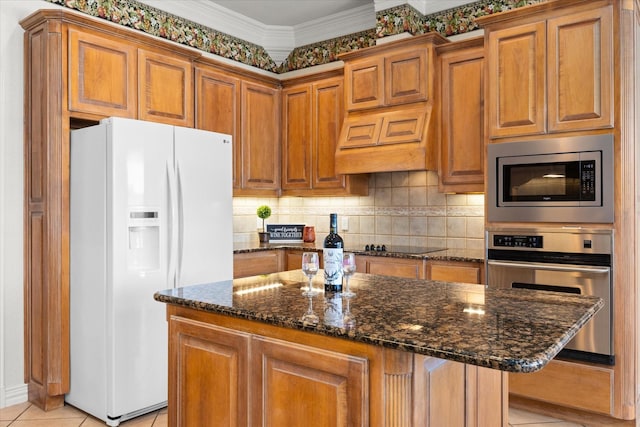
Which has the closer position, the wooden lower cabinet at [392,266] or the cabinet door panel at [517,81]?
the cabinet door panel at [517,81]

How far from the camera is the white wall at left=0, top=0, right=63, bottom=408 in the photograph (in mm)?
3172

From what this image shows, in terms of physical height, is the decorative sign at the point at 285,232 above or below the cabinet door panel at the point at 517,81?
below

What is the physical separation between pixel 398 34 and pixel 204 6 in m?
1.75

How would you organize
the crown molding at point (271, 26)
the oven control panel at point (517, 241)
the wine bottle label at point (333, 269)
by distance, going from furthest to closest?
the crown molding at point (271, 26)
the oven control panel at point (517, 241)
the wine bottle label at point (333, 269)

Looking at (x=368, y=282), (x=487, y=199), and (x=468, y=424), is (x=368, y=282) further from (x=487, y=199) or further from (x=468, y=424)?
(x=487, y=199)

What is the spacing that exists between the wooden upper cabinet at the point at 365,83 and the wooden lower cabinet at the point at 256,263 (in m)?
1.44

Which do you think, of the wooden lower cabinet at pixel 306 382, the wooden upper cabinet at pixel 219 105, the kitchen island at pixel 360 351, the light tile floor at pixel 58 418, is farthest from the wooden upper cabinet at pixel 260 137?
the wooden lower cabinet at pixel 306 382

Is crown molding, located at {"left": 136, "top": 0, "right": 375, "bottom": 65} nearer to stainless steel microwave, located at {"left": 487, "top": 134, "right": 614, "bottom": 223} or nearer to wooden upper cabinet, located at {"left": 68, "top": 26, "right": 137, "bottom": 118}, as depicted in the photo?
wooden upper cabinet, located at {"left": 68, "top": 26, "right": 137, "bottom": 118}

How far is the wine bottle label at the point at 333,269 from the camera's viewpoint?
72.3 inches

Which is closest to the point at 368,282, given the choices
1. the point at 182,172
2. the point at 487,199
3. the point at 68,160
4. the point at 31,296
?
the point at 487,199

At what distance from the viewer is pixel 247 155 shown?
14.6 feet

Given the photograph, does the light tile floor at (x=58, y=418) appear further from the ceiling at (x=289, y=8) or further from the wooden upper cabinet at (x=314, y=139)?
the ceiling at (x=289, y=8)

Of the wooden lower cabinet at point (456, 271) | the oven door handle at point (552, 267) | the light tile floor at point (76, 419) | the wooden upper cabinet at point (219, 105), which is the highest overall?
the wooden upper cabinet at point (219, 105)

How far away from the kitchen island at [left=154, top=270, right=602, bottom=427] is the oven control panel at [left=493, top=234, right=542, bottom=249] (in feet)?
3.54
